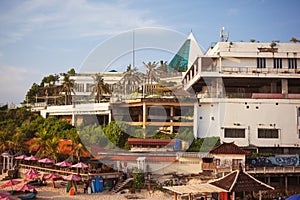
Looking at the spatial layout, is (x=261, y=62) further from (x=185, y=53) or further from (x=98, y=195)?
(x=185, y=53)

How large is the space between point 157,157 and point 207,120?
318 inches

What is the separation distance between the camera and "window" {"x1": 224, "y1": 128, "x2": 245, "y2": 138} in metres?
36.0

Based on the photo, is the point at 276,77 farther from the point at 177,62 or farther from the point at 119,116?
the point at 177,62

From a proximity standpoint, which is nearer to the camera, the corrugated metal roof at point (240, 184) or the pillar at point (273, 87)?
the corrugated metal roof at point (240, 184)

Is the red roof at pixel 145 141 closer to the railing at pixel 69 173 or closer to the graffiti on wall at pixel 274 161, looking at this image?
A: the railing at pixel 69 173

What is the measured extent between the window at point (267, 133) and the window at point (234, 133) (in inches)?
64.6

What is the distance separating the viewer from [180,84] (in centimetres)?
5403

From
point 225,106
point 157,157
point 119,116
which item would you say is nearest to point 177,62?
point 119,116

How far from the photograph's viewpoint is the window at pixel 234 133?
118 feet

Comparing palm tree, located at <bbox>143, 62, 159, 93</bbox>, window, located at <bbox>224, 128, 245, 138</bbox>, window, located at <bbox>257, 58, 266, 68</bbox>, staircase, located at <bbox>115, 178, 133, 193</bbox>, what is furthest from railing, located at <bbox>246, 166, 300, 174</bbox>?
palm tree, located at <bbox>143, 62, 159, 93</bbox>

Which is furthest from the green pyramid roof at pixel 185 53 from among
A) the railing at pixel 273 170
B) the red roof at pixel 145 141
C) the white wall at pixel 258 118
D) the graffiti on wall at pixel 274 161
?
the railing at pixel 273 170

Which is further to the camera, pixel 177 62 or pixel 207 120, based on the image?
pixel 177 62

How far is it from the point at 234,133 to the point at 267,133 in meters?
3.19

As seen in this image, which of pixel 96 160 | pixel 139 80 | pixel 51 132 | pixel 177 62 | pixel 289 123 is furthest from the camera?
pixel 177 62
